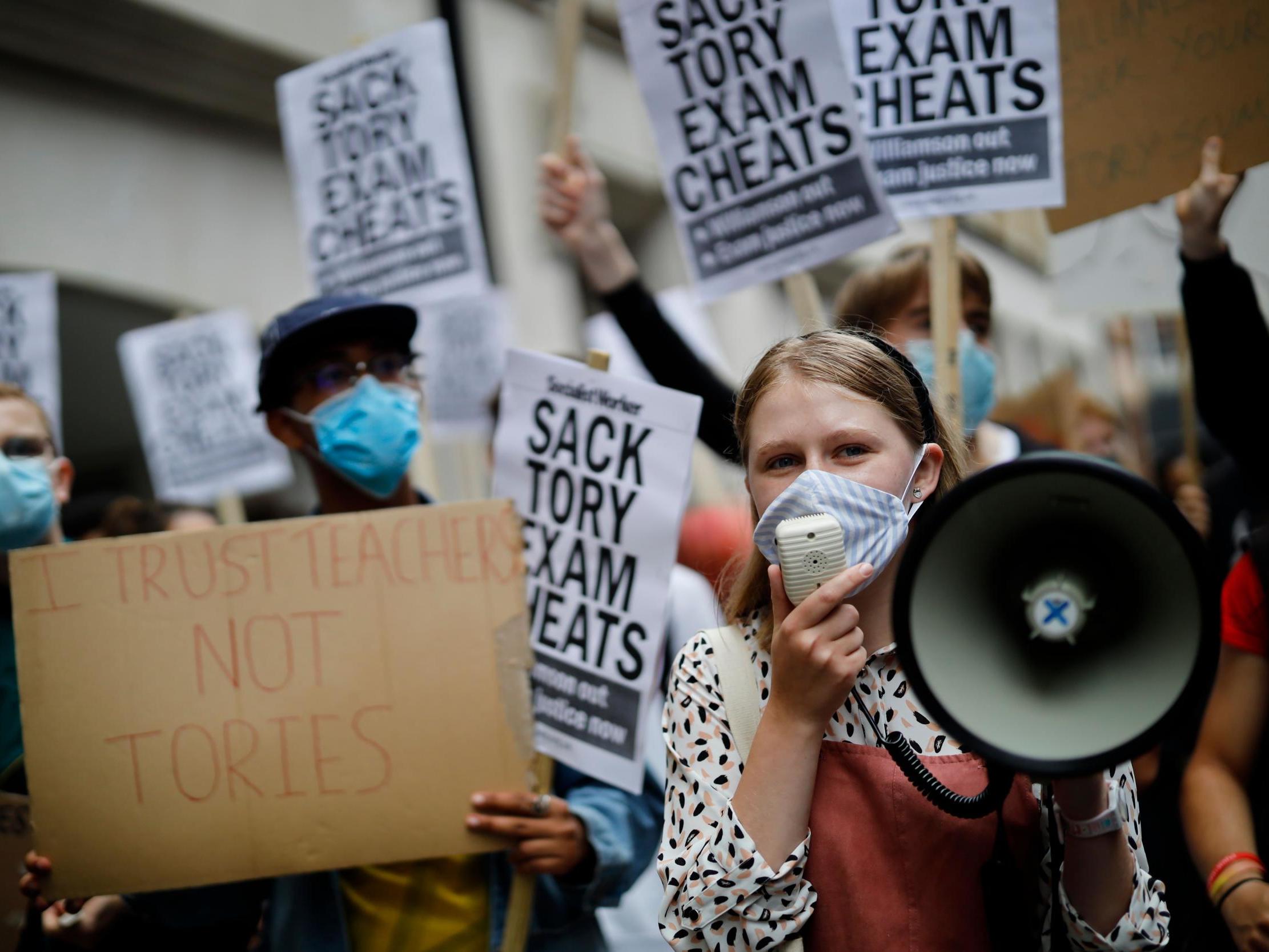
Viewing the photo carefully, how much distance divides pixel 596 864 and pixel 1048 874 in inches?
32.9

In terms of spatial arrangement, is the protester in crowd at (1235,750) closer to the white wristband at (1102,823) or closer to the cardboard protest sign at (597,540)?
the white wristband at (1102,823)

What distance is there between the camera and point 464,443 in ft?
26.3

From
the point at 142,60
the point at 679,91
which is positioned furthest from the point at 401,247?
the point at 142,60

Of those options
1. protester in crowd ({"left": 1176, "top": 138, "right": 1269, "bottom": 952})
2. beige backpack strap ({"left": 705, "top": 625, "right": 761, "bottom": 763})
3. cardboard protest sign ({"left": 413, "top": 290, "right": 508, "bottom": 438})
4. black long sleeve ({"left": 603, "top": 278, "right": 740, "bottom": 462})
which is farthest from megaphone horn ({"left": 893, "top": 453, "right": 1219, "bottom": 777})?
cardboard protest sign ({"left": 413, "top": 290, "right": 508, "bottom": 438})

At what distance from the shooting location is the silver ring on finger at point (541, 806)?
6.67 ft

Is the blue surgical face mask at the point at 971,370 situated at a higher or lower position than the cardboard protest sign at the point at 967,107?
lower

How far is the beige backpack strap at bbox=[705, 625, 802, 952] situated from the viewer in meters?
1.59

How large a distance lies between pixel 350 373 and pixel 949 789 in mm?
1548

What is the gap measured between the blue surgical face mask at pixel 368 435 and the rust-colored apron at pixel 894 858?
1.19 metres

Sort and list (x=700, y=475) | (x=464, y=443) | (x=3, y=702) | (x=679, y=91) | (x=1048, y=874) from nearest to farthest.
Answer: (x=1048, y=874), (x=3, y=702), (x=679, y=91), (x=700, y=475), (x=464, y=443)

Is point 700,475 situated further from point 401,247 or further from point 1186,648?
point 1186,648

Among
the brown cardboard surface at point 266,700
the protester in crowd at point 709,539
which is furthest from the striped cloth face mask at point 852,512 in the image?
the protester in crowd at point 709,539

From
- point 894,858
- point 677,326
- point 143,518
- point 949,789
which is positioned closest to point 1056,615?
point 949,789

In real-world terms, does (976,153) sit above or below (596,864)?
above
